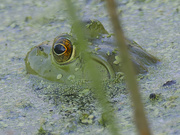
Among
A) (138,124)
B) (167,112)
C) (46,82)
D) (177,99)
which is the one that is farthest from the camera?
(46,82)

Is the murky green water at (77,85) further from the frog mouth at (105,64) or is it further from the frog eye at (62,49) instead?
the frog eye at (62,49)

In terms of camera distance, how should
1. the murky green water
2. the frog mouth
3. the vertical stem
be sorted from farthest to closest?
the frog mouth < the murky green water < the vertical stem

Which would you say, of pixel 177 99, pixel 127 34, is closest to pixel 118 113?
pixel 177 99

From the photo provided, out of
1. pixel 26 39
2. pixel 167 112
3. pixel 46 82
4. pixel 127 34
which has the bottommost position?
pixel 167 112

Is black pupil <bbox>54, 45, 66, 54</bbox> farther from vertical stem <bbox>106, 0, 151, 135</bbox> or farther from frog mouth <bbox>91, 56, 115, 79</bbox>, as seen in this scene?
vertical stem <bbox>106, 0, 151, 135</bbox>

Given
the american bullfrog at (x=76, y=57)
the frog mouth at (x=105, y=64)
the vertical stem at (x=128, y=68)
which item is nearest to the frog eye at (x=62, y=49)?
the american bullfrog at (x=76, y=57)

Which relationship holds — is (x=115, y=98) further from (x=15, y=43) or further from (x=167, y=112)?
(x=15, y=43)

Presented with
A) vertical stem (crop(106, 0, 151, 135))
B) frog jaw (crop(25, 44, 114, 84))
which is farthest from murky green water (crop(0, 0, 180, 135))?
vertical stem (crop(106, 0, 151, 135))
